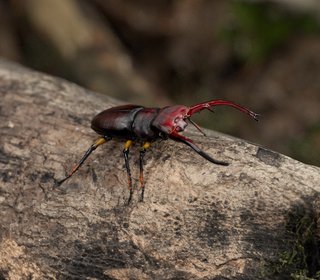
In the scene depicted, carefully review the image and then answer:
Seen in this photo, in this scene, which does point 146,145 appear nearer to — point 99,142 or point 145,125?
point 145,125

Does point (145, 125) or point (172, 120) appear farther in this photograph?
point (145, 125)

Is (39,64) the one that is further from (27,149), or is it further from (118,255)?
(118,255)

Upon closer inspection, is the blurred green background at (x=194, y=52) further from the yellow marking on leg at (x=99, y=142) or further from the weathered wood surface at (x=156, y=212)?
the weathered wood surface at (x=156, y=212)

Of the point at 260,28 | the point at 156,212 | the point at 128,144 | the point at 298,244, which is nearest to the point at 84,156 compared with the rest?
the point at 128,144

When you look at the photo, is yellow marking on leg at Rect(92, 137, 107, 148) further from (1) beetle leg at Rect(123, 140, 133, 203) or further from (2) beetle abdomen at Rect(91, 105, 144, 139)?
(1) beetle leg at Rect(123, 140, 133, 203)

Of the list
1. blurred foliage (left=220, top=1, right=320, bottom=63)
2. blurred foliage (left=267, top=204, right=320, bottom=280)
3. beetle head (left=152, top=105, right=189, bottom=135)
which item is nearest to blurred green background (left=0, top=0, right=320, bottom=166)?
blurred foliage (left=220, top=1, right=320, bottom=63)

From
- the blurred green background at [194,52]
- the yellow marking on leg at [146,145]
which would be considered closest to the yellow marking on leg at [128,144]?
the yellow marking on leg at [146,145]
